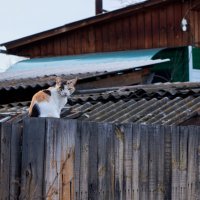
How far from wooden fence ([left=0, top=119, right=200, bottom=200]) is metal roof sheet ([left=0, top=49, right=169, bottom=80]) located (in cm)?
810

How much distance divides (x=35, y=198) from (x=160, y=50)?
13.6 m

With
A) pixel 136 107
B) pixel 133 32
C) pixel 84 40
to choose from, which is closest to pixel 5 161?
pixel 136 107

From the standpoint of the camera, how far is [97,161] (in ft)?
17.9

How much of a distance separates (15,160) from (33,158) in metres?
0.14

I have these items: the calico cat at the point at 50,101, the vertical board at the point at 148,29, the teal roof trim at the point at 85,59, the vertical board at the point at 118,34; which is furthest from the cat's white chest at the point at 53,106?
the vertical board at the point at 118,34

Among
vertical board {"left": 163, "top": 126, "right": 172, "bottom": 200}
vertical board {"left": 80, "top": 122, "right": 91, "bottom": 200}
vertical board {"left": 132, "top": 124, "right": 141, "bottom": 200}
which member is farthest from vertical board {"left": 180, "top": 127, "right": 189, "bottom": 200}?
vertical board {"left": 80, "top": 122, "right": 91, "bottom": 200}

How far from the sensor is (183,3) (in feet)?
60.2

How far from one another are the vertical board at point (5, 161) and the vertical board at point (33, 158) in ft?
0.38

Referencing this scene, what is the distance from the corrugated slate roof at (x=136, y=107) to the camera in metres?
8.45

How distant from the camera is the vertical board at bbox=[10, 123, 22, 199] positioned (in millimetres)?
4680

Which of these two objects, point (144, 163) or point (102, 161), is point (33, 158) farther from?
point (144, 163)

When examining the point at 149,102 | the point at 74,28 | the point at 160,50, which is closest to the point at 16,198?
the point at 149,102

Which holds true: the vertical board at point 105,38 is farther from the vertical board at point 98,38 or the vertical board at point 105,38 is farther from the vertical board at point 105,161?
the vertical board at point 105,161

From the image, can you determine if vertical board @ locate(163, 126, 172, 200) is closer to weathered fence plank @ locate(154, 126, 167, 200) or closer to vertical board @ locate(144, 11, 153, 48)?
weathered fence plank @ locate(154, 126, 167, 200)
